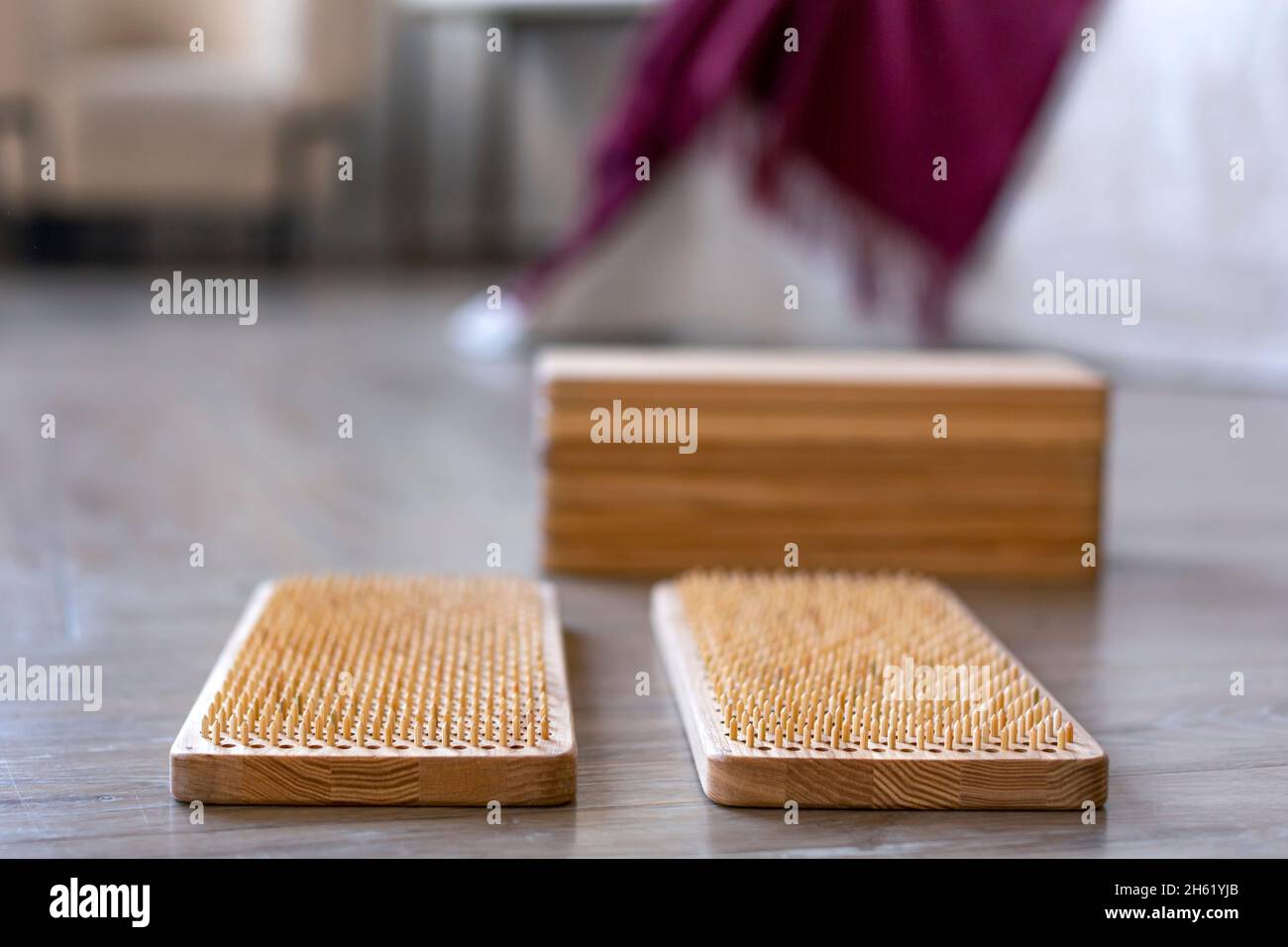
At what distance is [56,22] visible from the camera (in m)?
3.30

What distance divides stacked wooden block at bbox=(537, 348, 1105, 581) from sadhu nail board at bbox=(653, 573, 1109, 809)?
228 millimetres

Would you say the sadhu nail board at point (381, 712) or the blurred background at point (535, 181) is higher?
the blurred background at point (535, 181)

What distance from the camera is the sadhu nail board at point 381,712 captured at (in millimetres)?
673

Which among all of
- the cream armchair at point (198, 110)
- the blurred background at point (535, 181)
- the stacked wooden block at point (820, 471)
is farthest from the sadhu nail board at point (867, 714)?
the cream armchair at point (198, 110)

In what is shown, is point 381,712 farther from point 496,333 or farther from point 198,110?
point 198,110

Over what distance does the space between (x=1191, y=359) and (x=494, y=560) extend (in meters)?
1.23

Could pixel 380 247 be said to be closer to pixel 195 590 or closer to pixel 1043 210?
pixel 1043 210

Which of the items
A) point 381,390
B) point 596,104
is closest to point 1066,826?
point 381,390

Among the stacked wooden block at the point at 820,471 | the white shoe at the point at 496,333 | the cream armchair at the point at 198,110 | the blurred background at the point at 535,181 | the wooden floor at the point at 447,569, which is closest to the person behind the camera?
the wooden floor at the point at 447,569

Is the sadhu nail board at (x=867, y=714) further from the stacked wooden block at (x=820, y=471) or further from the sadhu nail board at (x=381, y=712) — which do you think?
the stacked wooden block at (x=820, y=471)

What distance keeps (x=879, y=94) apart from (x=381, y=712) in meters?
1.63

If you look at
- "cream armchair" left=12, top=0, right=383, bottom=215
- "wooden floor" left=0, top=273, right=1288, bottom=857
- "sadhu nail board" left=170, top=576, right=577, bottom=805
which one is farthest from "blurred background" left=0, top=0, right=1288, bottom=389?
"sadhu nail board" left=170, top=576, right=577, bottom=805

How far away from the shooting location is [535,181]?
159 inches

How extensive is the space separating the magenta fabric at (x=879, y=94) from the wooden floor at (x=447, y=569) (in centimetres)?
38
